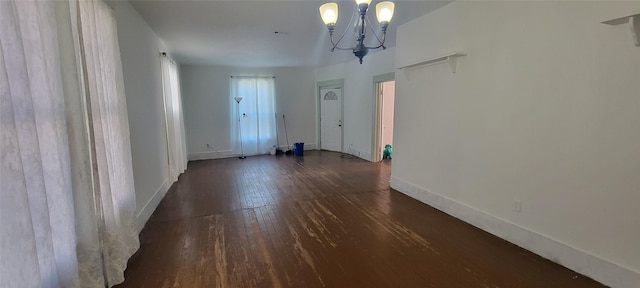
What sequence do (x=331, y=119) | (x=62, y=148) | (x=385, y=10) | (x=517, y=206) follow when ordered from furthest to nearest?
(x=331, y=119) < (x=517, y=206) < (x=385, y=10) < (x=62, y=148)

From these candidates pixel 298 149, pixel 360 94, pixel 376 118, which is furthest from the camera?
pixel 298 149

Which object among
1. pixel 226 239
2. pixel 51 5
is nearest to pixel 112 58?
pixel 51 5

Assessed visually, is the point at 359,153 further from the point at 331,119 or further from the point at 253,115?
the point at 253,115

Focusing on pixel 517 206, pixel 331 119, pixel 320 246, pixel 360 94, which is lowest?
pixel 320 246

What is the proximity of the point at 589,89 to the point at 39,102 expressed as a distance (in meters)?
3.42

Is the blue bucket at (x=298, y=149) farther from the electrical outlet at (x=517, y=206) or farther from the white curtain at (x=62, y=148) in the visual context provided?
the electrical outlet at (x=517, y=206)

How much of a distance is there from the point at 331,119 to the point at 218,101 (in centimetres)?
304

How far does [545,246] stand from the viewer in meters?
2.40

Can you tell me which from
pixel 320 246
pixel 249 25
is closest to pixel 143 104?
pixel 249 25

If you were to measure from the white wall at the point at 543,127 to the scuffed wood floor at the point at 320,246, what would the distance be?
0.27m

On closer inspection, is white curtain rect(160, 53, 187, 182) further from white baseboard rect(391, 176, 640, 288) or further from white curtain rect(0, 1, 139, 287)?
white baseboard rect(391, 176, 640, 288)

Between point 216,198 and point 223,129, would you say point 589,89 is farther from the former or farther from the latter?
point 223,129

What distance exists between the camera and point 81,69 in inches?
73.7

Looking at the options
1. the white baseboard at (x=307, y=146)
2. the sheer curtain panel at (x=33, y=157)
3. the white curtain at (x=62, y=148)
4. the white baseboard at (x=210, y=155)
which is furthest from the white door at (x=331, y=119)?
the sheer curtain panel at (x=33, y=157)
